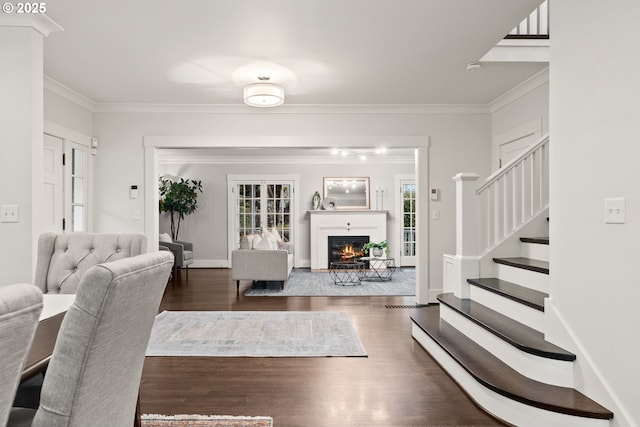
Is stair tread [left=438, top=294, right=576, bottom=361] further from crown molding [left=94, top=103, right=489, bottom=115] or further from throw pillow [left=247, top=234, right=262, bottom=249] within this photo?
throw pillow [left=247, top=234, right=262, bottom=249]

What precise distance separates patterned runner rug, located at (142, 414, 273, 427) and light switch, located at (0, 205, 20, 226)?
5.59 feet

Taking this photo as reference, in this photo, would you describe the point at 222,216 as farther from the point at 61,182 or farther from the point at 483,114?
the point at 483,114

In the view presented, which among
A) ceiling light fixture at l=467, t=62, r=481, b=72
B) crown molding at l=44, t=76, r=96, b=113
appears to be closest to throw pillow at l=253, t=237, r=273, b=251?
crown molding at l=44, t=76, r=96, b=113

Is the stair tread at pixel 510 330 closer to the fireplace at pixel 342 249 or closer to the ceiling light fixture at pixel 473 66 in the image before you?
the ceiling light fixture at pixel 473 66

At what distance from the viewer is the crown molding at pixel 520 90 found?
13.9 ft

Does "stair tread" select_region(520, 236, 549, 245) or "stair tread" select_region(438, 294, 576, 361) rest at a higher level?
"stair tread" select_region(520, 236, 549, 245)

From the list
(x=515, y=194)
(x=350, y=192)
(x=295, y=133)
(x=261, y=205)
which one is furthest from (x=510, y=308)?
(x=261, y=205)

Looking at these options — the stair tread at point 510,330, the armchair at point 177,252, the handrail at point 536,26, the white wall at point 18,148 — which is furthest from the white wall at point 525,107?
the armchair at point 177,252

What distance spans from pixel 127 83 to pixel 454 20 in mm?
3415

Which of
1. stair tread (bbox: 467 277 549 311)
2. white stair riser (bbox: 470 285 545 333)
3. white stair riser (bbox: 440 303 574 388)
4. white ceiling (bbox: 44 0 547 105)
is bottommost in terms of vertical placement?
white stair riser (bbox: 440 303 574 388)

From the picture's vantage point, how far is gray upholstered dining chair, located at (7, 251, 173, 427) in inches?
34.4

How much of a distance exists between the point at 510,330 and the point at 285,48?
281 cm

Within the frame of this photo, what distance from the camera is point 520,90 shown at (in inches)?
184

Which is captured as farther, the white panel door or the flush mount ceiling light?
the white panel door
